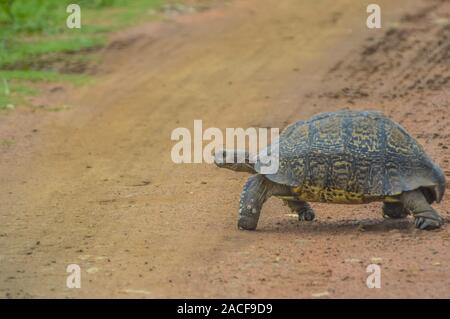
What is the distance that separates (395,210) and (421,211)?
0.59m

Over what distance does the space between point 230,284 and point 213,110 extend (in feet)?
21.7

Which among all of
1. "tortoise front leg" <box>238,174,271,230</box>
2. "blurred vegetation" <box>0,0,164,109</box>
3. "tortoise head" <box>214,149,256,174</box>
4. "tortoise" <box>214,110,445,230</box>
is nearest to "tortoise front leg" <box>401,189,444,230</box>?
"tortoise" <box>214,110,445,230</box>

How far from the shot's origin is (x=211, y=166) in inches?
436

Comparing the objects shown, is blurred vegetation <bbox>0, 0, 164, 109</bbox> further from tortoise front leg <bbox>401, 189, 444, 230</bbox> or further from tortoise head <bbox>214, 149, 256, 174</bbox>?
tortoise front leg <bbox>401, 189, 444, 230</bbox>

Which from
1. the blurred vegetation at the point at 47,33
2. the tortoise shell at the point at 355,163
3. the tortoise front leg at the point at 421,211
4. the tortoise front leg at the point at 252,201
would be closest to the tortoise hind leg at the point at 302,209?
the tortoise front leg at the point at 252,201

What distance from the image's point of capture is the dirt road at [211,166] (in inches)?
286

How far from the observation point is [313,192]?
835 centimetres

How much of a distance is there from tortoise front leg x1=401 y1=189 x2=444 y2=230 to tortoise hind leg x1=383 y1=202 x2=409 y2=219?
43 cm

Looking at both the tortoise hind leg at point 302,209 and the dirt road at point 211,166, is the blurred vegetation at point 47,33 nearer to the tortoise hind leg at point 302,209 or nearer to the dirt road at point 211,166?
the dirt road at point 211,166

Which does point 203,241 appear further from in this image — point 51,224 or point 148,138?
point 148,138

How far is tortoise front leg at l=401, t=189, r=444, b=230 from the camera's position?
816 centimetres

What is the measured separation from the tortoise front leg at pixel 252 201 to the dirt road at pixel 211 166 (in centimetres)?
12

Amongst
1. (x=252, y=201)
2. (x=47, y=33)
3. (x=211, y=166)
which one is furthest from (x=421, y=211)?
(x=47, y=33)
